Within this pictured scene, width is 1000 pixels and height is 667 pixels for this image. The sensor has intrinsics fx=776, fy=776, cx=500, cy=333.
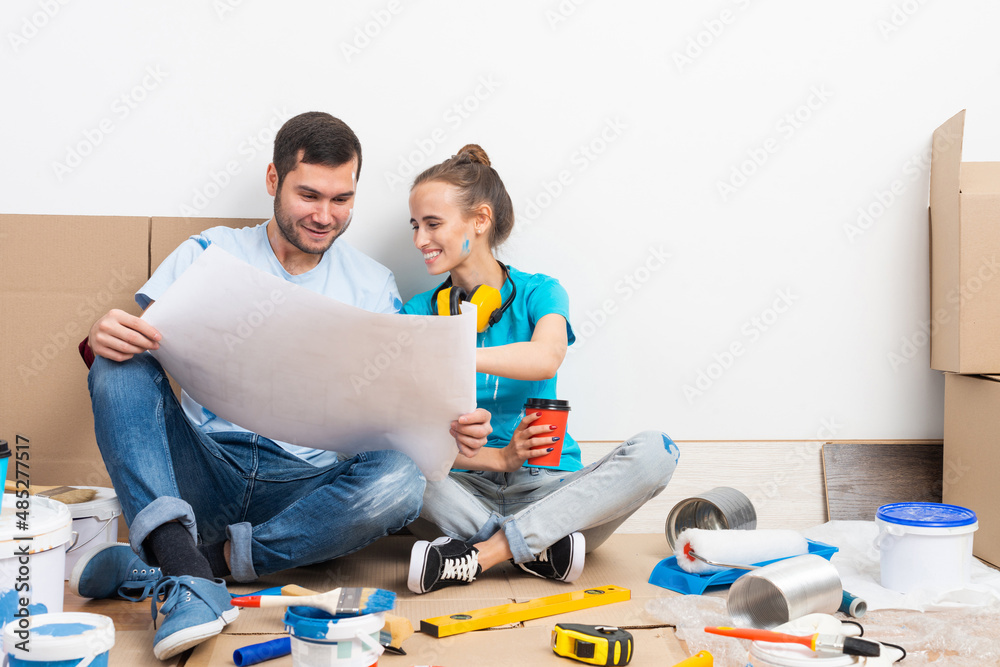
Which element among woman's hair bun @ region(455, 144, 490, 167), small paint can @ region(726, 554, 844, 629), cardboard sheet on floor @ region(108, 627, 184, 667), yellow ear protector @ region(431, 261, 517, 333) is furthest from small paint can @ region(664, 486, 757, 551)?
cardboard sheet on floor @ region(108, 627, 184, 667)

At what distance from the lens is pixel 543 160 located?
1786 millimetres

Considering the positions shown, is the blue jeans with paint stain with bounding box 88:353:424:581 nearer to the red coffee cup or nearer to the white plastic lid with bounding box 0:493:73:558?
the white plastic lid with bounding box 0:493:73:558

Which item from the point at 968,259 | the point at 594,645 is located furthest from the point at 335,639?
the point at 968,259

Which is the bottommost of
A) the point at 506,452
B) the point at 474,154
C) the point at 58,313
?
the point at 506,452

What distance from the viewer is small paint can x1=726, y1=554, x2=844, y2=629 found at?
1081mm

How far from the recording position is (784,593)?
1.07 meters

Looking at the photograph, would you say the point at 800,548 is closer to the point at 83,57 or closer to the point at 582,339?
the point at 582,339

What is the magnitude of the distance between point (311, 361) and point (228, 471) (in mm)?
287

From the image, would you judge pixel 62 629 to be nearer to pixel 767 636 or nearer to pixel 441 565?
pixel 441 565

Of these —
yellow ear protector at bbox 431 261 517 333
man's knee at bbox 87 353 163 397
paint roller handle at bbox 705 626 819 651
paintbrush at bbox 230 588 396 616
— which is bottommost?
paint roller handle at bbox 705 626 819 651

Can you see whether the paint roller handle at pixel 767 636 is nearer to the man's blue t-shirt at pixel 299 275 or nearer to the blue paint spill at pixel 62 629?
the blue paint spill at pixel 62 629

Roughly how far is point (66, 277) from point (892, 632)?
5.59 ft

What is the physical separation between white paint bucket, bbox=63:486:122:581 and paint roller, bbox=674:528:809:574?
0.99 metres

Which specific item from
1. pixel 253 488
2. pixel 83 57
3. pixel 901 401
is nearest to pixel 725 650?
pixel 253 488
